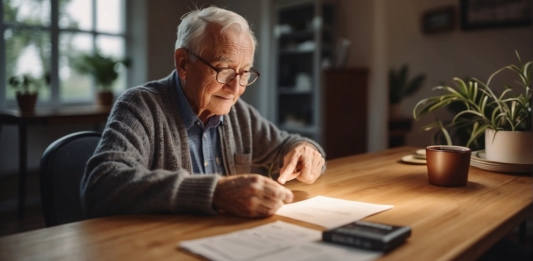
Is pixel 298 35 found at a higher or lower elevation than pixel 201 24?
higher

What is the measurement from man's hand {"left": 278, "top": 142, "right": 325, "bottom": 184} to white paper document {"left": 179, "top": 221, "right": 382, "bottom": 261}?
418 mm

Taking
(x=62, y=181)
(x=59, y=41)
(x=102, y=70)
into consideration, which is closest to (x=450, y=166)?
(x=62, y=181)

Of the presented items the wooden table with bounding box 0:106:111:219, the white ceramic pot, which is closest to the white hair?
the white ceramic pot

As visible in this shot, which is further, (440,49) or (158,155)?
(440,49)

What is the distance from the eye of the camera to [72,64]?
435 centimetres

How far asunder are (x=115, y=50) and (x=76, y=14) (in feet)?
1.83

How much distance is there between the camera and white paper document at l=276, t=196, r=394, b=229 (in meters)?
0.92

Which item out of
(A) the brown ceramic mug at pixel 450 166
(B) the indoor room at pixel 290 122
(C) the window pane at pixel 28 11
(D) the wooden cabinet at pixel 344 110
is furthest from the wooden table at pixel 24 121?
(A) the brown ceramic mug at pixel 450 166

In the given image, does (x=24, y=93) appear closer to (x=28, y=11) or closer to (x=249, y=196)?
(x=28, y=11)

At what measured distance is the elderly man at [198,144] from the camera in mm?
938

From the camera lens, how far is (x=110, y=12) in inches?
184

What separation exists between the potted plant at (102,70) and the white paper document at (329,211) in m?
3.58

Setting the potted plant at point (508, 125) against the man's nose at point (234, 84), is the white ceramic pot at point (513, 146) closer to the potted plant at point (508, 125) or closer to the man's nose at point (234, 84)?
the potted plant at point (508, 125)

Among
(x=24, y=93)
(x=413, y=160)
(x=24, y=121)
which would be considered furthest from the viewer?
(x=24, y=93)
